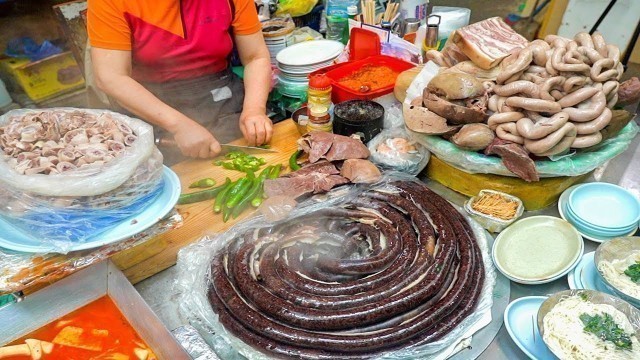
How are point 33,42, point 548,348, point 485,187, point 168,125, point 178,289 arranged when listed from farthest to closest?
1. point 33,42
2. point 168,125
3. point 485,187
4. point 178,289
5. point 548,348

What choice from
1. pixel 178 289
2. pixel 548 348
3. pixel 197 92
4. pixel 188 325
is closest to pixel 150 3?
pixel 197 92

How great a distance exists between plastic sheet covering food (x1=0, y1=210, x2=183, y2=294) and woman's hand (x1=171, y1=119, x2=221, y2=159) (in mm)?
916

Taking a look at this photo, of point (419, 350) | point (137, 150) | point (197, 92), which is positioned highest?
point (137, 150)

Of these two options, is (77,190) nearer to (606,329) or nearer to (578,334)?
(578,334)

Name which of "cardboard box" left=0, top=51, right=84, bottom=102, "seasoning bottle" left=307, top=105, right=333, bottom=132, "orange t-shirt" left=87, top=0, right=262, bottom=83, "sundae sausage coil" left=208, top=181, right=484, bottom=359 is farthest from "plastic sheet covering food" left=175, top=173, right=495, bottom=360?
"cardboard box" left=0, top=51, right=84, bottom=102

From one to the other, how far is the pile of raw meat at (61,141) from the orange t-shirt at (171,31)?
1.03 meters

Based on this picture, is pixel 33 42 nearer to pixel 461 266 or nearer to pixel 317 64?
pixel 317 64

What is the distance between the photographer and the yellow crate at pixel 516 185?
2.56 metres

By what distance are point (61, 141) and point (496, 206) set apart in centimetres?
213

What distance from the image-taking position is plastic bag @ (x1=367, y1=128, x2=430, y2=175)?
107 inches

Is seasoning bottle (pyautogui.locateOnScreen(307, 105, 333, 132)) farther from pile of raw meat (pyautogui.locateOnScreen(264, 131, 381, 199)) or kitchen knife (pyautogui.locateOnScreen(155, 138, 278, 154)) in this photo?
kitchen knife (pyautogui.locateOnScreen(155, 138, 278, 154))

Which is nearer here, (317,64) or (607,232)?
(607,232)

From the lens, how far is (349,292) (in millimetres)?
1944

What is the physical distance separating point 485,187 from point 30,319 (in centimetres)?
232
